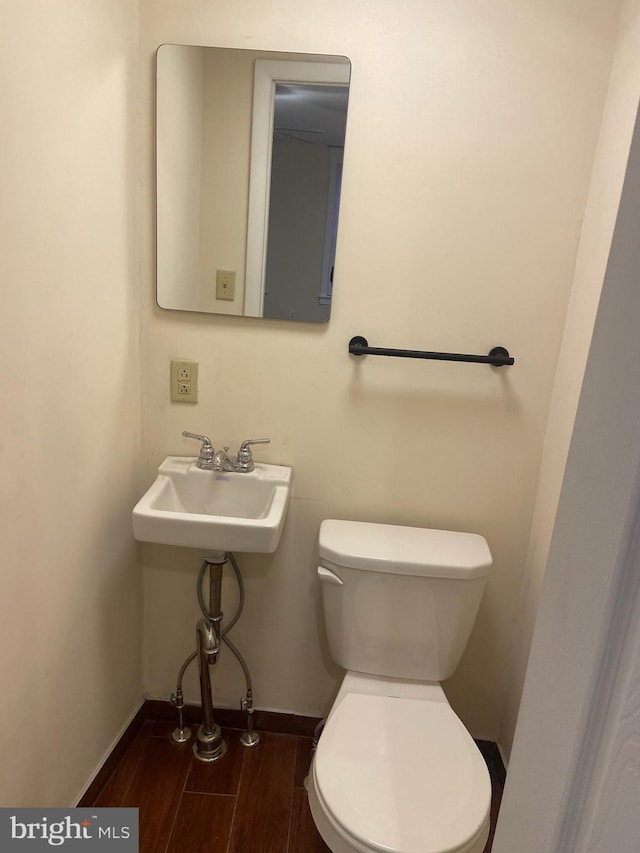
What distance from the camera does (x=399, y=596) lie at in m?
1.44

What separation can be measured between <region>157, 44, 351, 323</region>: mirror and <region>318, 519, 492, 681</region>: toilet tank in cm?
61

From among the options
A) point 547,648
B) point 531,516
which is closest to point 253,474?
point 531,516

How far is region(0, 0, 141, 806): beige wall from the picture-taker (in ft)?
3.33

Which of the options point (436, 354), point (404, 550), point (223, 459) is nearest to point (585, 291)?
point (436, 354)

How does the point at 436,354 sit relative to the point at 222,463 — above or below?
above

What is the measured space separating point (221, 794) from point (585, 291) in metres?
1.64

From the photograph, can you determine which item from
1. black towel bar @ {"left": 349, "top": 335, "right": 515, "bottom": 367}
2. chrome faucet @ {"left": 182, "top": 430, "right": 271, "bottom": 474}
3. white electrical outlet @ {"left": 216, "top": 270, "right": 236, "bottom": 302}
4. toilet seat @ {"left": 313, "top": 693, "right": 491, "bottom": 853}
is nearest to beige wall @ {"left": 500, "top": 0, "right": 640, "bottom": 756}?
black towel bar @ {"left": 349, "top": 335, "right": 515, "bottom": 367}

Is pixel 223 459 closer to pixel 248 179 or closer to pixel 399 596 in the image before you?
pixel 399 596

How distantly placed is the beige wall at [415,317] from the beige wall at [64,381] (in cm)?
14

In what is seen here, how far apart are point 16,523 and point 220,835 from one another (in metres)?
1.00

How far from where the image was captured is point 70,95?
112 centimetres

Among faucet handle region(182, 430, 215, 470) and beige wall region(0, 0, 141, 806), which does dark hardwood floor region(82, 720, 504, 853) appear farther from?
faucet handle region(182, 430, 215, 470)

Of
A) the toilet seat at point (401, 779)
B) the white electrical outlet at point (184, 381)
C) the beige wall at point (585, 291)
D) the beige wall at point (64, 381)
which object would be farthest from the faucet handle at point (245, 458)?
the beige wall at point (585, 291)

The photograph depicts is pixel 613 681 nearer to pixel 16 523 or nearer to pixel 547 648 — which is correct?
pixel 547 648
